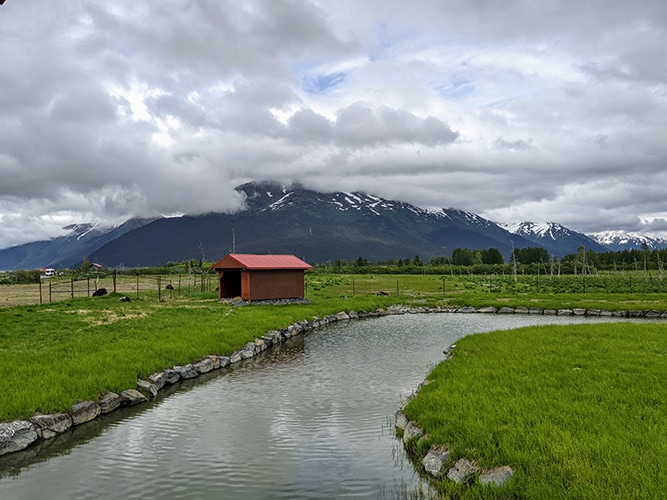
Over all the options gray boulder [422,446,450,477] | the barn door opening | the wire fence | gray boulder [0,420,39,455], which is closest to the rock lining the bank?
gray boulder [0,420,39,455]

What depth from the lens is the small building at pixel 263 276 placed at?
45.4 metres

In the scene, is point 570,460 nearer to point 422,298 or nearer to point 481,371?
A: point 481,371

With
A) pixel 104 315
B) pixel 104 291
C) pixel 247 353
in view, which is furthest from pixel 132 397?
pixel 104 291

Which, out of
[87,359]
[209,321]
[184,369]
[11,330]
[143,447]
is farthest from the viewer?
[209,321]

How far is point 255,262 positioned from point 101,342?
77.0ft

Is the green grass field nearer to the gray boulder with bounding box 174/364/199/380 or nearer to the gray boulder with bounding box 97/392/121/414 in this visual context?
the gray boulder with bounding box 97/392/121/414

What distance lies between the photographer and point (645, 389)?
1432 cm

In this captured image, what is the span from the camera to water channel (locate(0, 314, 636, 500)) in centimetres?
1107

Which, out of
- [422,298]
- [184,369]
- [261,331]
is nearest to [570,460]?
[184,369]

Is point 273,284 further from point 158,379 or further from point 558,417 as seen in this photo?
point 558,417

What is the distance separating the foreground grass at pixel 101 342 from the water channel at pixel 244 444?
162cm

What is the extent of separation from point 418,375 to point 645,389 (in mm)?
9111

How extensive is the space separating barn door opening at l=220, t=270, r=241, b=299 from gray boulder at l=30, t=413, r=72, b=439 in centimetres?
3471

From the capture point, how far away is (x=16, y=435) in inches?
527
